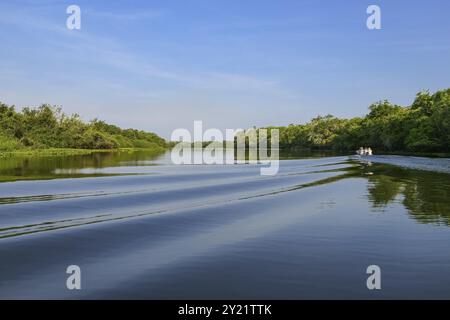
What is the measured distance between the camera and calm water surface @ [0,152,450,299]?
30.3 feet

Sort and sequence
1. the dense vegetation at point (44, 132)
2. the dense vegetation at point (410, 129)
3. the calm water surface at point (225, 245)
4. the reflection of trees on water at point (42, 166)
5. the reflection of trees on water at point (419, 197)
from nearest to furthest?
1. the calm water surface at point (225, 245)
2. the reflection of trees on water at point (419, 197)
3. the reflection of trees on water at point (42, 166)
4. the dense vegetation at point (410, 129)
5. the dense vegetation at point (44, 132)

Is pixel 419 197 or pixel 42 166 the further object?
pixel 42 166

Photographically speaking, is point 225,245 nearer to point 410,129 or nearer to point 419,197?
point 419,197

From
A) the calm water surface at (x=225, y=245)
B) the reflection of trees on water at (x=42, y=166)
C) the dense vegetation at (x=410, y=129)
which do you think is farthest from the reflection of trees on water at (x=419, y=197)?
the dense vegetation at (x=410, y=129)

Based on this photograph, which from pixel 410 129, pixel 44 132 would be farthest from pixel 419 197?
pixel 44 132

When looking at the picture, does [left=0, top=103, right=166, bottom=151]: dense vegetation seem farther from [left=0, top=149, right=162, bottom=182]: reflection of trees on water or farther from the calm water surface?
the calm water surface

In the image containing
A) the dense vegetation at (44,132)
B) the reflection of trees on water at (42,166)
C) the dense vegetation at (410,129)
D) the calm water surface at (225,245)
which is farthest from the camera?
the dense vegetation at (44,132)

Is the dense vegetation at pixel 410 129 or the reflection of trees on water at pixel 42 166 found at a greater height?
the dense vegetation at pixel 410 129

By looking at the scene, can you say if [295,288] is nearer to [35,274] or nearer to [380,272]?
[380,272]

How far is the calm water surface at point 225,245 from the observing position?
9.24m

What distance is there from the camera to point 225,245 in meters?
13.0

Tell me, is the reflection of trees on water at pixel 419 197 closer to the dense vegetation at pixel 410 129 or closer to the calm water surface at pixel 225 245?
the calm water surface at pixel 225 245

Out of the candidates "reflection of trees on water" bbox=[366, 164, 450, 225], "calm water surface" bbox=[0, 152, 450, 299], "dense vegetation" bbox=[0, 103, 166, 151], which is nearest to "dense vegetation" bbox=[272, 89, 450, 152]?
"reflection of trees on water" bbox=[366, 164, 450, 225]

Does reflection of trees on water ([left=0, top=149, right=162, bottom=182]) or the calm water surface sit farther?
reflection of trees on water ([left=0, top=149, right=162, bottom=182])
